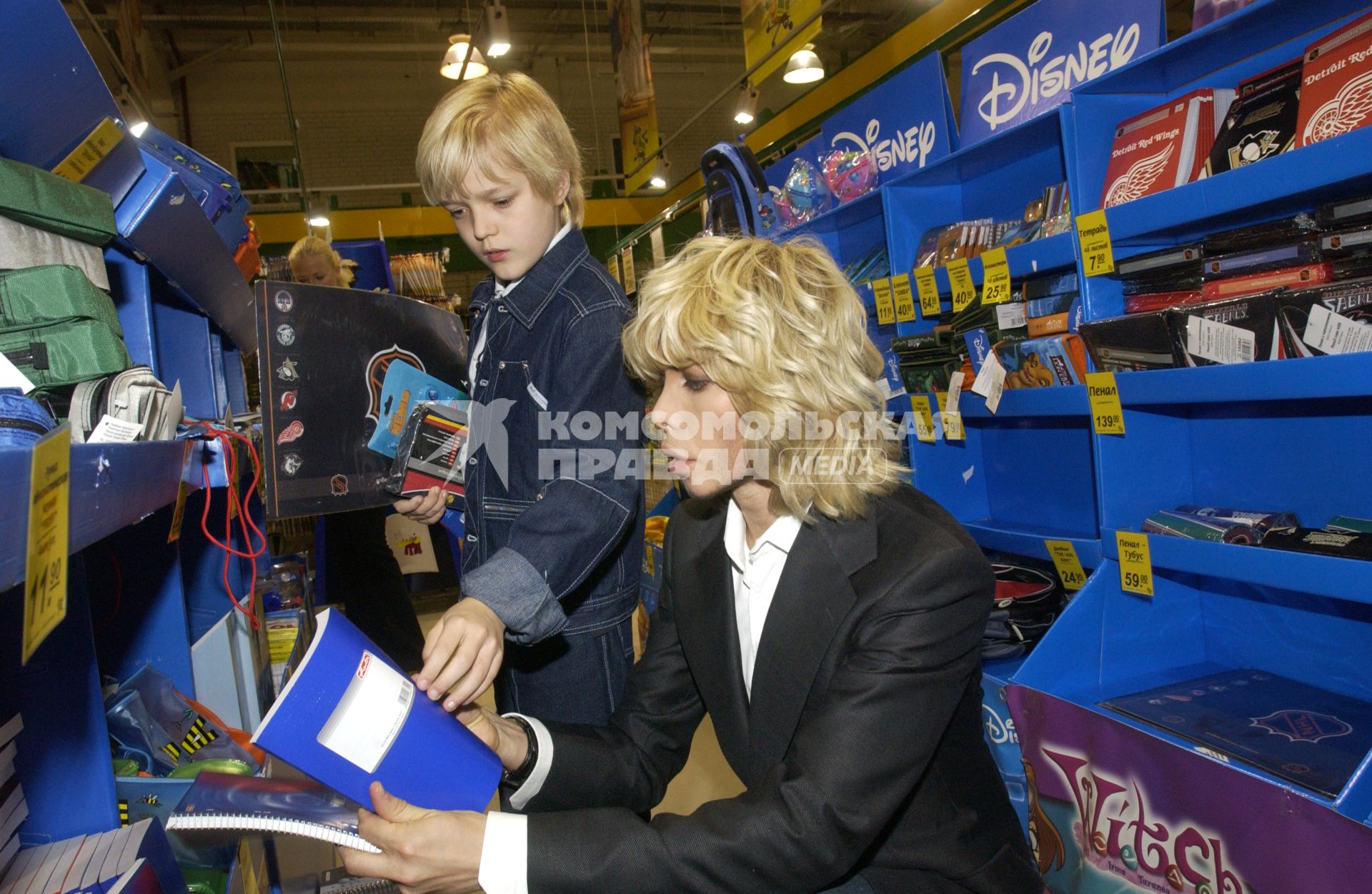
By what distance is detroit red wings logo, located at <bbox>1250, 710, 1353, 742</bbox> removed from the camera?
182 centimetres

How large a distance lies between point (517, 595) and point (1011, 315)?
188cm

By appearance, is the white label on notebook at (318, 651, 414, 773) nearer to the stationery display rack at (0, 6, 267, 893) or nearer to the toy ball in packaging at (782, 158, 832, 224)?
the stationery display rack at (0, 6, 267, 893)

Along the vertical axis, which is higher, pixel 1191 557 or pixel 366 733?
pixel 366 733

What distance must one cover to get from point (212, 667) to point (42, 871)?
79 cm

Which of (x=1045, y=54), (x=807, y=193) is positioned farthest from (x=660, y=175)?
(x=1045, y=54)

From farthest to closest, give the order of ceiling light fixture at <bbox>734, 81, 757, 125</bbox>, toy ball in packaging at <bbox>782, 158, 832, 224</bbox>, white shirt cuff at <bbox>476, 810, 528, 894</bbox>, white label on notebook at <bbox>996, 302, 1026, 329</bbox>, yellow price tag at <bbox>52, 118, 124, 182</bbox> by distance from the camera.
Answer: ceiling light fixture at <bbox>734, 81, 757, 125</bbox> < toy ball in packaging at <bbox>782, 158, 832, 224</bbox> < white label on notebook at <bbox>996, 302, 1026, 329</bbox> < yellow price tag at <bbox>52, 118, 124, 182</bbox> < white shirt cuff at <bbox>476, 810, 528, 894</bbox>

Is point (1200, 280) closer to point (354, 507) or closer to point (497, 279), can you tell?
point (497, 279)

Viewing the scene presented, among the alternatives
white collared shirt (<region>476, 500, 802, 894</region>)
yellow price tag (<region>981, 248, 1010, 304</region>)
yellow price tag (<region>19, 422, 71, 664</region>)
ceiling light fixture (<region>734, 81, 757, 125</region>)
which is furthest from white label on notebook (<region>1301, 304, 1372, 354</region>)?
ceiling light fixture (<region>734, 81, 757, 125</region>)

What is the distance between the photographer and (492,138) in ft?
5.27

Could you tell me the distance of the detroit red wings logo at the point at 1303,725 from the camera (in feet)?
5.96

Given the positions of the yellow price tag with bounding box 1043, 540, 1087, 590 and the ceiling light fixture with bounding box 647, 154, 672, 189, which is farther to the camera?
the ceiling light fixture with bounding box 647, 154, 672, 189

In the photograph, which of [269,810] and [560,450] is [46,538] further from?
[560,450]

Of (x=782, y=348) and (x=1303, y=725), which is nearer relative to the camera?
(x=782, y=348)

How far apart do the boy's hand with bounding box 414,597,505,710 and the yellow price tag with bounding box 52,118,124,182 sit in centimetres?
89
